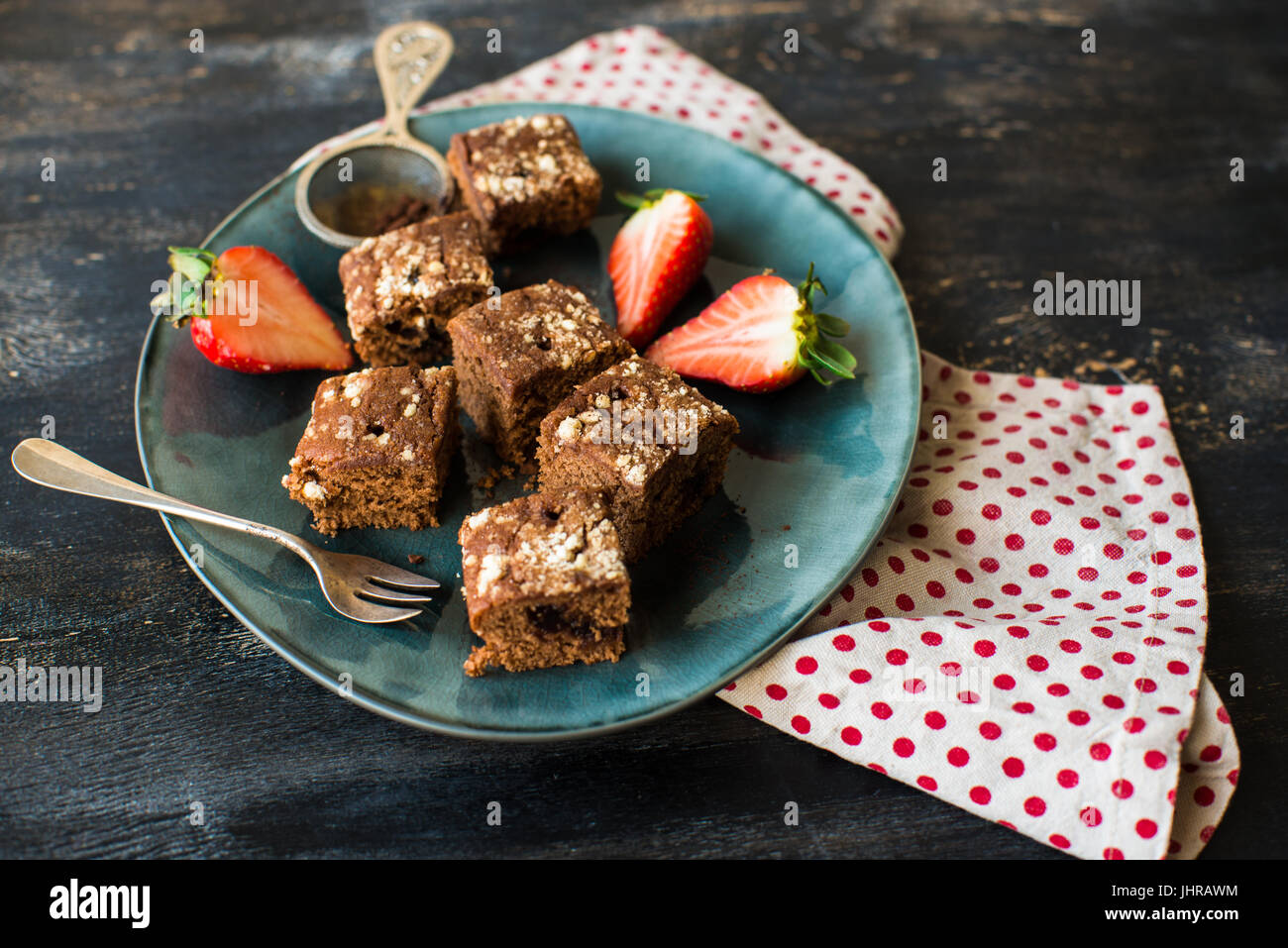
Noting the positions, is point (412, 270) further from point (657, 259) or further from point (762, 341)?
point (762, 341)

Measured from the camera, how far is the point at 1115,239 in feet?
12.4

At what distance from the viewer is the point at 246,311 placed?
2.98m

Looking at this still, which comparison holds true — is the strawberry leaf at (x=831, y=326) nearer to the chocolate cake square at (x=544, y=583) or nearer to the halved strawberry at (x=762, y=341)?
the halved strawberry at (x=762, y=341)

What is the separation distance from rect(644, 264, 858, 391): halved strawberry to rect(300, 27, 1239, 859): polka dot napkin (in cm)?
45

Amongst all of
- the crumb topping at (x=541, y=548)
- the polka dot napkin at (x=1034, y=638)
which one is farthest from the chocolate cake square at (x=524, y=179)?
the polka dot napkin at (x=1034, y=638)

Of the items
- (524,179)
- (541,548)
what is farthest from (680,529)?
(524,179)

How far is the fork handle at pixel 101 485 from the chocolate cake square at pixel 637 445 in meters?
0.72

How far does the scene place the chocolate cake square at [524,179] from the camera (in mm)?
3252

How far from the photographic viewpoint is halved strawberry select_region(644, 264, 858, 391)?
116 inches

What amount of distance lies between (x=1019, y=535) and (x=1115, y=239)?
5.23 ft

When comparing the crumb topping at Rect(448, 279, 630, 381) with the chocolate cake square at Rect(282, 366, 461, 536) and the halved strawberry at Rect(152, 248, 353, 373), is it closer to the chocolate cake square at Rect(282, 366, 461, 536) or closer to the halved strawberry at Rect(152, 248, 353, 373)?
the chocolate cake square at Rect(282, 366, 461, 536)

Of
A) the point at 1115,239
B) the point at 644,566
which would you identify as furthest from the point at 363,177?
the point at 1115,239

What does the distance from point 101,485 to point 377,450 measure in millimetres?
777
